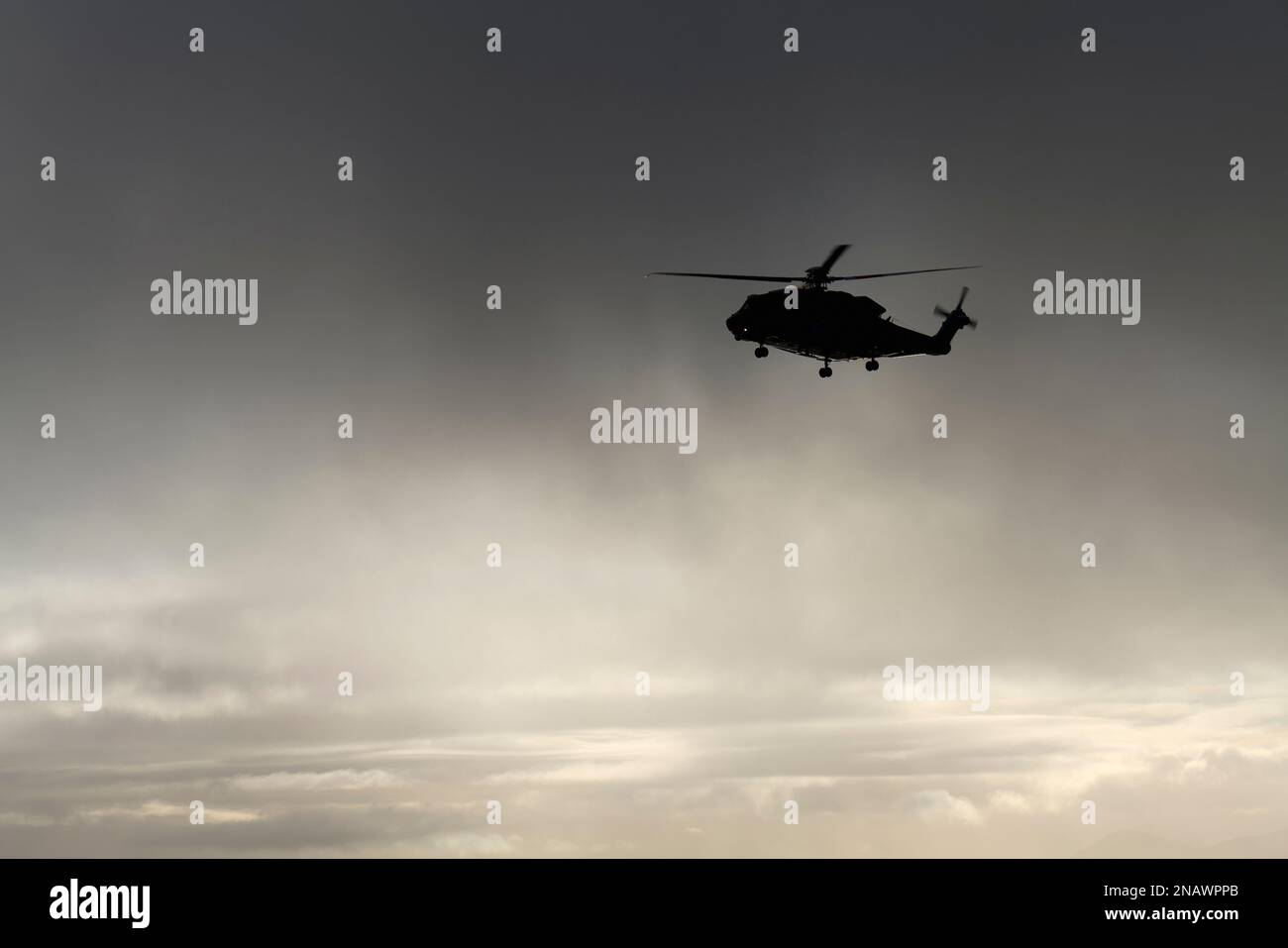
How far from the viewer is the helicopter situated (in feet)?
272

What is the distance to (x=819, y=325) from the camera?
83.9 metres

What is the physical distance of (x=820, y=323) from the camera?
8394 cm

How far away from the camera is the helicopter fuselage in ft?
273

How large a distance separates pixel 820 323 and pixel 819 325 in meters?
0.17

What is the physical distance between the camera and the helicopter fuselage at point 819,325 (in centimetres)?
8306

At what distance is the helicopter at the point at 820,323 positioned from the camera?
3268 inches
